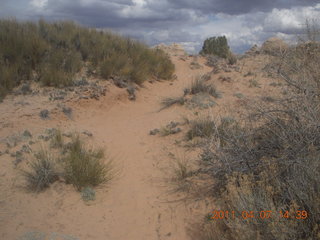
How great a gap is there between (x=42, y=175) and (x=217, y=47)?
1658cm

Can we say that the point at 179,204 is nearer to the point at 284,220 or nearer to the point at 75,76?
the point at 284,220

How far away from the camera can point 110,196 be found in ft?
12.5

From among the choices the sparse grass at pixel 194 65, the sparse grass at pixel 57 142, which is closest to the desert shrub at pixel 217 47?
the sparse grass at pixel 194 65

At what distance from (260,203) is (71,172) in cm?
270

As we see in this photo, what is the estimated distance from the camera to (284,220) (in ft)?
7.30

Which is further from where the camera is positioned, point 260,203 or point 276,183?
point 276,183

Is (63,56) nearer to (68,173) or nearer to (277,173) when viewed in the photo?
(68,173)

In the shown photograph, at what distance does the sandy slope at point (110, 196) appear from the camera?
3.16 metres

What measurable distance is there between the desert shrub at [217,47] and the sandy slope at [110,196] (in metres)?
12.0

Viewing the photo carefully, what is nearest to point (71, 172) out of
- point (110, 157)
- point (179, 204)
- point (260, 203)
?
point (110, 157)

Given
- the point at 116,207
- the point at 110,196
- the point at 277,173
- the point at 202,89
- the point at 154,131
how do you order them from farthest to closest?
the point at 202,89, the point at 154,131, the point at 110,196, the point at 116,207, the point at 277,173

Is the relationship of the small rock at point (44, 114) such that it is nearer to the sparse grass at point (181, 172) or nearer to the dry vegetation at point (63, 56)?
the dry vegetation at point (63, 56)

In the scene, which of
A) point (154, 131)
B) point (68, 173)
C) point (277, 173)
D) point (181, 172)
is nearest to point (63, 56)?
point (154, 131)

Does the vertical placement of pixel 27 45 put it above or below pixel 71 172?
above
